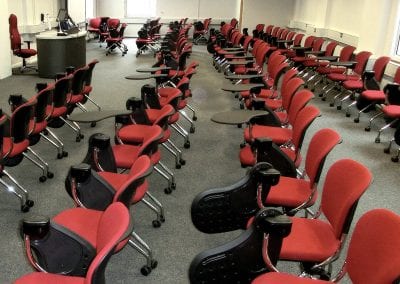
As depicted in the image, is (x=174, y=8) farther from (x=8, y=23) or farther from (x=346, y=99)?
(x=346, y=99)

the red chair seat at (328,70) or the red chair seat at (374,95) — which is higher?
the red chair seat at (328,70)

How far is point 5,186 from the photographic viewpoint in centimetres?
374

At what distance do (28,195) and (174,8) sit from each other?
14638mm

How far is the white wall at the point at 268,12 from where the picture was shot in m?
15.0

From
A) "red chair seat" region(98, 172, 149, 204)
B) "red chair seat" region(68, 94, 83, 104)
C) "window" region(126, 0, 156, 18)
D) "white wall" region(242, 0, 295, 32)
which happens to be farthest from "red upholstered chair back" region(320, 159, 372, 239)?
"window" region(126, 0, 156, 18)

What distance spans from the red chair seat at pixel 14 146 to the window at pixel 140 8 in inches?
570

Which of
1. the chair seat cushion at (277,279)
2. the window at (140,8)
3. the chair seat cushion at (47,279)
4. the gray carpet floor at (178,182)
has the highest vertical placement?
the window at (140,8)

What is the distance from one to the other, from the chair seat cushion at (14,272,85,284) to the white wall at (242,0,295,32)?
1418 cm

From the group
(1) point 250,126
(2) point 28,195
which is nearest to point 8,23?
(2) point 28,195

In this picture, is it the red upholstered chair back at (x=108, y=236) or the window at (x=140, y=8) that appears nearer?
the red upholstered chair back at (x=108, y=236)

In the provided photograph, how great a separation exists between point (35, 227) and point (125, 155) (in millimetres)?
1570

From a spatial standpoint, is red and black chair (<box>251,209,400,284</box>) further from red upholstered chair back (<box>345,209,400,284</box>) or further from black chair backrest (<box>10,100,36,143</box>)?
black chair backrest (<box>10,100,36,143</box>)

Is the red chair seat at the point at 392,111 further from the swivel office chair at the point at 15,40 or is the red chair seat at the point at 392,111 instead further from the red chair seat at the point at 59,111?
the swivel office chair at the point at 15,40

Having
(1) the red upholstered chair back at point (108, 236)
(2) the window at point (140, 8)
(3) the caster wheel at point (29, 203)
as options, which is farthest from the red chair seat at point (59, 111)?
(2) the window at point (140, 8)
